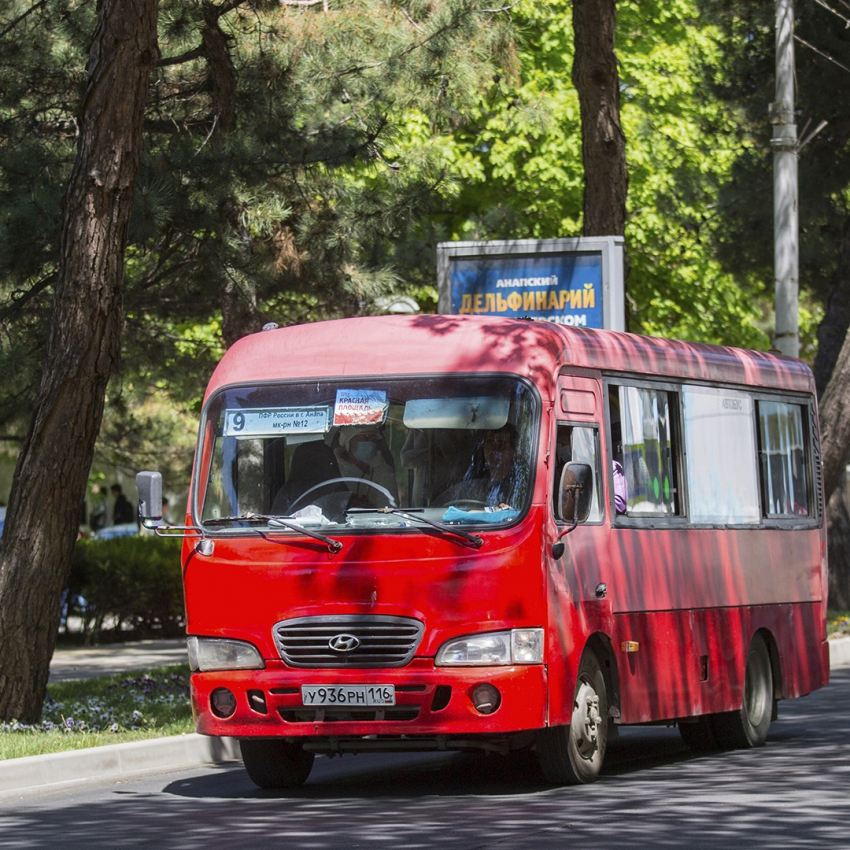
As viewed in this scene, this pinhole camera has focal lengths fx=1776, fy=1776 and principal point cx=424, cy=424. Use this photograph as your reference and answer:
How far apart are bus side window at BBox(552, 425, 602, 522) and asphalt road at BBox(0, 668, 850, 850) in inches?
61.9

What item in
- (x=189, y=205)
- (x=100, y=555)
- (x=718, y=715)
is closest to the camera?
(x=718, y=715)

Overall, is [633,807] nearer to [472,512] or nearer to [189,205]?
[472,512]

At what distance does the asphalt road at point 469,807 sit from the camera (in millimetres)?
7879

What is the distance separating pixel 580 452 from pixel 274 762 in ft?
8.19

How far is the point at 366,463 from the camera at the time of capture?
9.64m

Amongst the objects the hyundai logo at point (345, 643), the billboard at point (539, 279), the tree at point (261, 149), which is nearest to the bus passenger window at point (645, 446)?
the hyundai logo at point (345, 643)

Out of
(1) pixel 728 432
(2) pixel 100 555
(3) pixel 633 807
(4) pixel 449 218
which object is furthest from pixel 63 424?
(4) pixel 449 218

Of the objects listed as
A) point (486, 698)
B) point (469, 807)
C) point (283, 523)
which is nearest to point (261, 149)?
point (283, 523)

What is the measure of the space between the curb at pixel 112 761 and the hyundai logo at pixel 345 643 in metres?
2.20

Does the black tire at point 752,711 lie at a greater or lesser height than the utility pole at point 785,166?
lesser

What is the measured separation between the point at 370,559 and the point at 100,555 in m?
13.5

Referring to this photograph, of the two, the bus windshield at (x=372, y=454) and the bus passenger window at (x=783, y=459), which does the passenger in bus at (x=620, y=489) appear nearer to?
the bus windshield at (x=372, y=454)

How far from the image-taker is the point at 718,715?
11992 mm

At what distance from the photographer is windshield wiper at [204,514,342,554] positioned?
9414 millimetres
